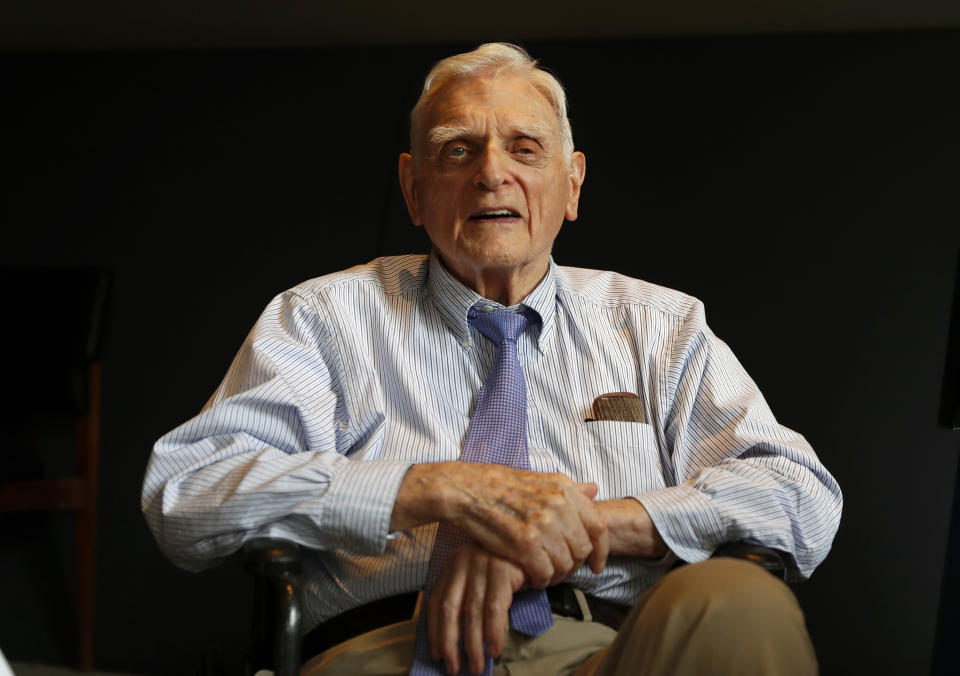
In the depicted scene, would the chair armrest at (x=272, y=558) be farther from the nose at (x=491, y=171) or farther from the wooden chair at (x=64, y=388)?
the wooden chair at (x=64, y=388)

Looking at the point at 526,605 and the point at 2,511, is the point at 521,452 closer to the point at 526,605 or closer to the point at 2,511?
the point at 526,605

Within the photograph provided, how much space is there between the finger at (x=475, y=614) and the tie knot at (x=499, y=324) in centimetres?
50

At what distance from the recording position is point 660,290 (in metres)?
1.94

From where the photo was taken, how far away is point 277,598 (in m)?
1.32

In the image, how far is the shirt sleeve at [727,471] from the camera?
153 cm

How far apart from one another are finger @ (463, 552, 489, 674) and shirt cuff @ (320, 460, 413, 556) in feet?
0.50

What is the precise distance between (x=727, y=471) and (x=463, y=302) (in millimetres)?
597

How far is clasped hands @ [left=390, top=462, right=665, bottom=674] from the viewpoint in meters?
1.40

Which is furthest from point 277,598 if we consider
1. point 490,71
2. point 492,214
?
point 490,71

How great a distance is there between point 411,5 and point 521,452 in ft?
4.88

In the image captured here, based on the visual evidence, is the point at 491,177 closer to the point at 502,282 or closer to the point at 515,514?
the point at 502,282

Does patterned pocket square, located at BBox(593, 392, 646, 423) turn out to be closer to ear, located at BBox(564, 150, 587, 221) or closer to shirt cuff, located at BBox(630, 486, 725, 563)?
shirt cuff, located at BBox(630, 486, 725, 563)

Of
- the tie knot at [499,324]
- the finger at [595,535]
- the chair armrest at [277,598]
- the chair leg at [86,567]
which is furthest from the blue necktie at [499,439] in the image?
the chair leg at [86,567]

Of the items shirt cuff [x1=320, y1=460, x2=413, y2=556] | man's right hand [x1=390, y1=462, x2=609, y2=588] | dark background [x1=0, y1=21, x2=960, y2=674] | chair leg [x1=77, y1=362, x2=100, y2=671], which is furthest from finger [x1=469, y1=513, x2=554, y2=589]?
chair leg [x1=77, y1=362, x2=100, y2=671]
